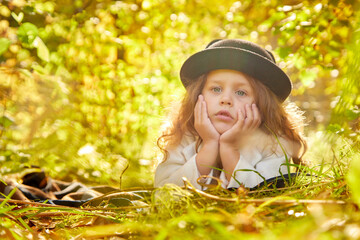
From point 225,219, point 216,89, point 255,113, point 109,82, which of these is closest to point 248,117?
point 255,113

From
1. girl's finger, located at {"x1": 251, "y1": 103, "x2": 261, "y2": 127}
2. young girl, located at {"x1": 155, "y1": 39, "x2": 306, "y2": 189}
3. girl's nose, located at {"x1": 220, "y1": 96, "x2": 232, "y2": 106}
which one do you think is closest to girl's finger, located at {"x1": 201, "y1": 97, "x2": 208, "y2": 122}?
young girl, located at {"x1": 155, "y1": 39, "x2": 306, "y2": 189}

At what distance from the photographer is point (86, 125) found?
4473mm

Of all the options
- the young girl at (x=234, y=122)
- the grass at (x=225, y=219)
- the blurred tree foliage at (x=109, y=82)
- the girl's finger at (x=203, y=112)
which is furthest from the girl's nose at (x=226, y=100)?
the blurred tree foliage at (x=109, y=82)

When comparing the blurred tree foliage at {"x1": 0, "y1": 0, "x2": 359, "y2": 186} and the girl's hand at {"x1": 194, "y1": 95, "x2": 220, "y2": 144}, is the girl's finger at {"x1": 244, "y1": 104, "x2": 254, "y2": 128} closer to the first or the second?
the girl's hand at {"x1": 194, "y1": 95, "x2": 220, "y2": 144}

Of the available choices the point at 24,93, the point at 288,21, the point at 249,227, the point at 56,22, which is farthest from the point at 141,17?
the point at 249,227

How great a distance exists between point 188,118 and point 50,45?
187 centimetres

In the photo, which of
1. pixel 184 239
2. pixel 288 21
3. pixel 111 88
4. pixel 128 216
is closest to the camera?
pixel 184 239

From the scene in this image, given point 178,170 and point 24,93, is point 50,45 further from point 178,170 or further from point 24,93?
point 178,170

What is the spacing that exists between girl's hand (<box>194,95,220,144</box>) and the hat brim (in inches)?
7.0

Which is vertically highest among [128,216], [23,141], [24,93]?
[128,216]

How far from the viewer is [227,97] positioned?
5.48 ft

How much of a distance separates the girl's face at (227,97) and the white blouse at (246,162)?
0.48ft

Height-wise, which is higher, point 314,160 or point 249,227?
point 249,227

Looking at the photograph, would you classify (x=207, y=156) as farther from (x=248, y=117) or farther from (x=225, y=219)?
(x=225, y=219)
